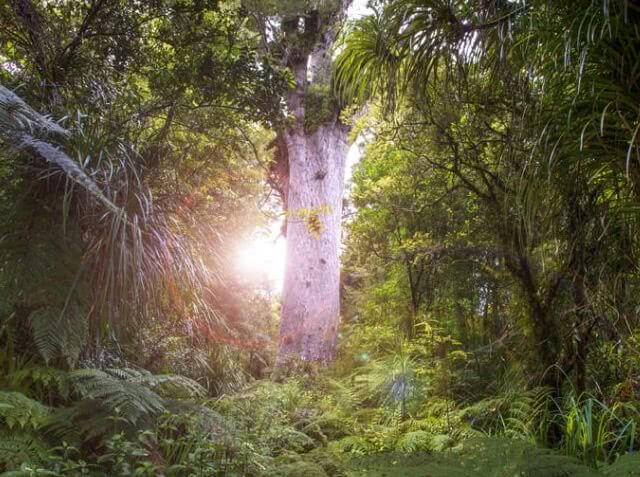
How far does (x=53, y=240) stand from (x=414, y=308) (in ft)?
13.6

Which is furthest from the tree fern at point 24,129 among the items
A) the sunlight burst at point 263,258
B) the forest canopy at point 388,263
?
the sunlight burst at point 263,258

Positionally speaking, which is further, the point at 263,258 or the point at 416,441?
the point at 263,258

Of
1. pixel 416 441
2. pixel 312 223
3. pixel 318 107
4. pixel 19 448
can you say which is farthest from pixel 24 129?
pixel 318 107

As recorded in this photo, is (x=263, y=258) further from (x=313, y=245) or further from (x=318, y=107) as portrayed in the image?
(x=318, y=107)

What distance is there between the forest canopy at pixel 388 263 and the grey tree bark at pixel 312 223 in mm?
835

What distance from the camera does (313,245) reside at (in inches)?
277

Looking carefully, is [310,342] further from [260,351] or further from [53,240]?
[53,240]

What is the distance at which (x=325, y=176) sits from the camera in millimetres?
7312

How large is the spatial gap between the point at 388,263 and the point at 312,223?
1338 millimetres

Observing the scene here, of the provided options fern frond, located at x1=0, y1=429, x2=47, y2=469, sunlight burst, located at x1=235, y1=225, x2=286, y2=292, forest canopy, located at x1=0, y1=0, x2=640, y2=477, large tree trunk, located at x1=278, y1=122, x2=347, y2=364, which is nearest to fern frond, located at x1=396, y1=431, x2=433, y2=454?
forest canopy, located at x1=0, y1=0, x2=640, y2=477

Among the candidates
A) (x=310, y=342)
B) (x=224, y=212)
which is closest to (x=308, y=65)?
(x=224, y=212)

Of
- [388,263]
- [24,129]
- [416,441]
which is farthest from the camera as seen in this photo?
[388,263]

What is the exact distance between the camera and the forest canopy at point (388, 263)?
2188 mm

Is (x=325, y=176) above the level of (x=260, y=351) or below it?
above
